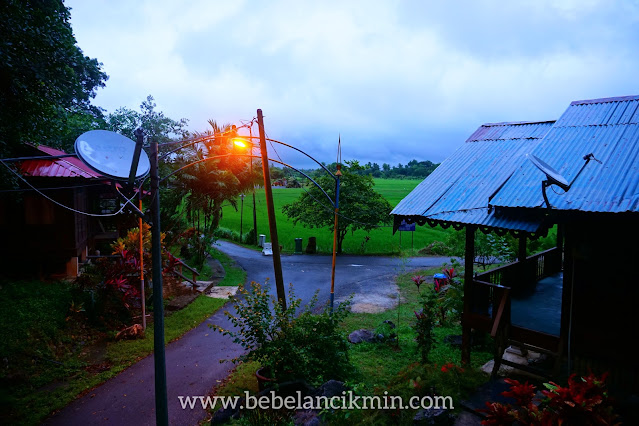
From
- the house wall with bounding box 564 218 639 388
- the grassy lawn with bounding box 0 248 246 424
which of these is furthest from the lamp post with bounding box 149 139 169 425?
the house wall with bounding box 564 218 639 388

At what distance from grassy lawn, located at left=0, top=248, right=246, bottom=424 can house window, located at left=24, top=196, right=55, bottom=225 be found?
2.07 meters

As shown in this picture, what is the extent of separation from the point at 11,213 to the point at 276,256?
30.3 feet

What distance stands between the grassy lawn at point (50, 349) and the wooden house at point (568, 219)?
7.14m

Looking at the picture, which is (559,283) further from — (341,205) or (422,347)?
(341,205)

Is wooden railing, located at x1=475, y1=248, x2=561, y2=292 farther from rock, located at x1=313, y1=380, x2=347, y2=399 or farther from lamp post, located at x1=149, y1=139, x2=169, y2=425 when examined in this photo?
lamp post, located at x1=149, y1=139, x2=169, y2=425

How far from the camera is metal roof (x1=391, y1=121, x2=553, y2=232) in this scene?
6.50 metres

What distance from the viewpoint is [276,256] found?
8570 mm

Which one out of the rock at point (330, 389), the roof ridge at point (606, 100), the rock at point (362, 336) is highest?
the roof ridge at point (606, 100)

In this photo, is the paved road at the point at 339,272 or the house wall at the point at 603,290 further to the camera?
the paved road at the point at 339,272

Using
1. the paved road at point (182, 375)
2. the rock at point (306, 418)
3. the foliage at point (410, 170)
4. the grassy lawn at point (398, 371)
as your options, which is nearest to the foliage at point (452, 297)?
the grassy lawn at point (398, 371)

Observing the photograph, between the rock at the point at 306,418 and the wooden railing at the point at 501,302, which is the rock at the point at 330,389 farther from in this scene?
the wooden railing at the point at 501,302

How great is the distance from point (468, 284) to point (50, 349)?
9.15 m

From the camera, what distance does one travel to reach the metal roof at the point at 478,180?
256 inches

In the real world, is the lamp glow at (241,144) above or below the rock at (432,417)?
above
